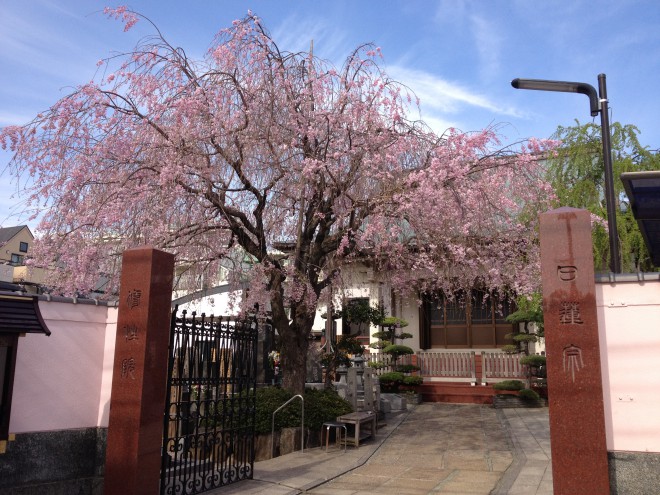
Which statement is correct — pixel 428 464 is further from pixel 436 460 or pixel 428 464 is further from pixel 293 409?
pixel 293 409

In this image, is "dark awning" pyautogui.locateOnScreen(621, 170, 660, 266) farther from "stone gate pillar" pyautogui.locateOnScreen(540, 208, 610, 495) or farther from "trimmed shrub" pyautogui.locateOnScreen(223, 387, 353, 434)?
"trimmed shrub" pyautogui.locateOnScreen(223, 387, 353, 434)

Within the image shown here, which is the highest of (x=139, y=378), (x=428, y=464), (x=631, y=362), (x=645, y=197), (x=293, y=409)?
(x=645, y=197)

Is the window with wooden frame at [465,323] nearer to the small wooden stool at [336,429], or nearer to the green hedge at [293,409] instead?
the green hedge at [293,409]

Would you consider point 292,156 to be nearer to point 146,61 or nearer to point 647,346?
point 146,61

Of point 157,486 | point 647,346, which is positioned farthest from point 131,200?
point 647,346

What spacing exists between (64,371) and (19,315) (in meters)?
1.64

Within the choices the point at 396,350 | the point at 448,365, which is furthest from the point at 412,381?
the point at 448,365

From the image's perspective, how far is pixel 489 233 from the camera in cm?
1338

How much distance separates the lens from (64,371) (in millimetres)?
8195

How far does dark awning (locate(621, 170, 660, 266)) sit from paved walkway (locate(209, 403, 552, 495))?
13.6ft

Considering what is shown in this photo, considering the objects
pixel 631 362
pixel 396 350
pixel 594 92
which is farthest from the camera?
pixel 396 350

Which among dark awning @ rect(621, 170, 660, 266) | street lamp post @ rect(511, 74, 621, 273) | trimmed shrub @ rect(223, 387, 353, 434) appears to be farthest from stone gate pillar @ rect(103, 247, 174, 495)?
street lamp post @ rect(511, 74, 621, 273)

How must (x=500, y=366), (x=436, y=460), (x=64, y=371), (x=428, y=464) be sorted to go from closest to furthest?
(x=64, y=371) < (x=428, y=464) < (x=436, y=460) < (x=500, y=366)

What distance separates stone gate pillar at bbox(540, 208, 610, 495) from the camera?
673 centimetres
